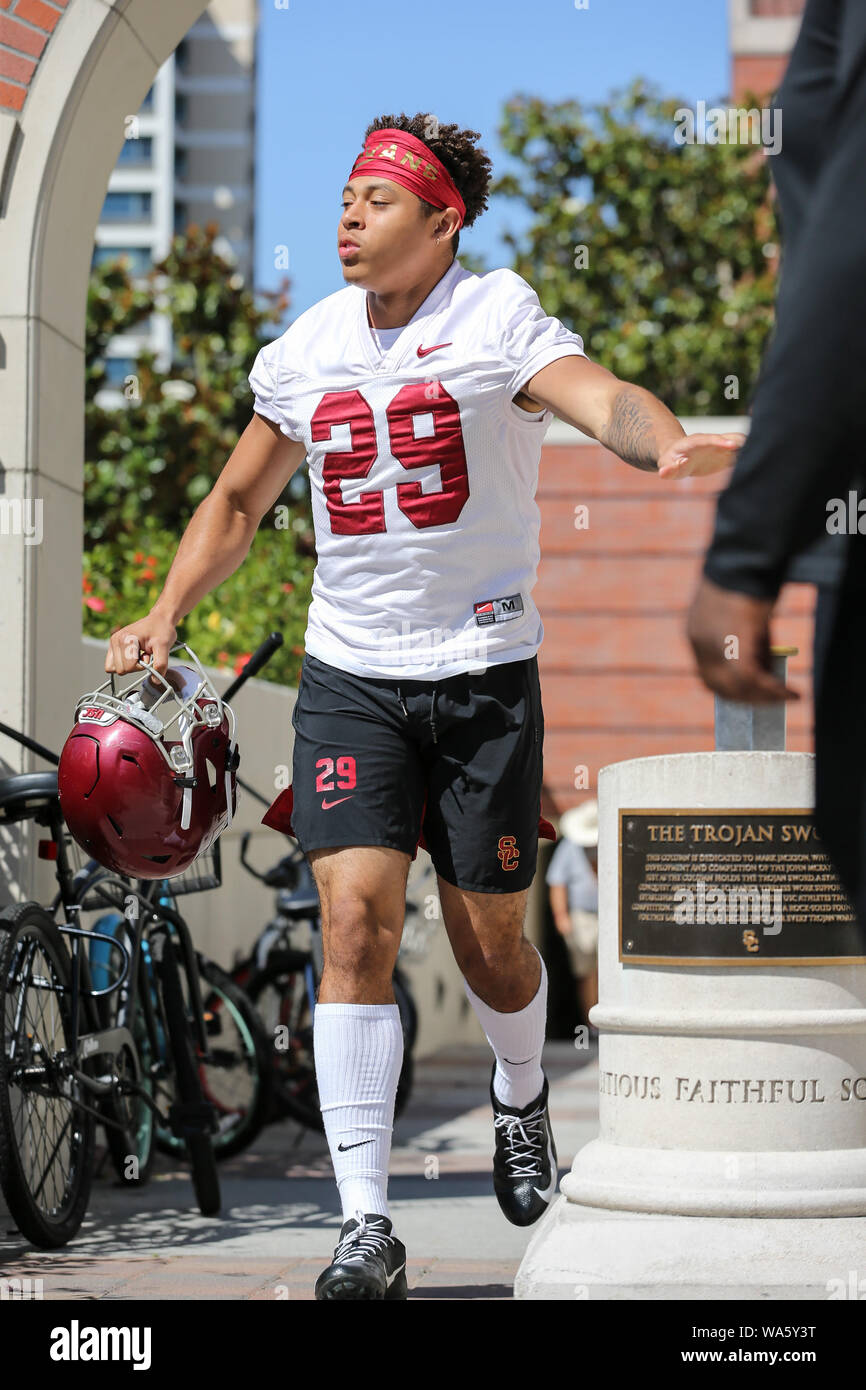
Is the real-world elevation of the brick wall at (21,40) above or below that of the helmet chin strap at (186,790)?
above

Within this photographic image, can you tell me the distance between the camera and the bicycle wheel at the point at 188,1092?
5.66 m

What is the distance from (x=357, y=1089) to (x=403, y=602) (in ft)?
3.21

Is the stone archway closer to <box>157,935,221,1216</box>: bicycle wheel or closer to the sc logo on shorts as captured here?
<box>157,935,221,1216</box>: bicycle wheel

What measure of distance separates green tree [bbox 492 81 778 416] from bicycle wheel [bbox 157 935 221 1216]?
2271 centimetres

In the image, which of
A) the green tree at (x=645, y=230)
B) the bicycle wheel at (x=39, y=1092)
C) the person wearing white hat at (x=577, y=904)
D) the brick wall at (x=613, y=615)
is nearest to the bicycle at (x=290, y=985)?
the bicycle wheel at (x=39, y=1092)

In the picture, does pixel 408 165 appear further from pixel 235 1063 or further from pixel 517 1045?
pixel 235 1063

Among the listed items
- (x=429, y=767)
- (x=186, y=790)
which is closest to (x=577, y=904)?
(x=186, y=790)

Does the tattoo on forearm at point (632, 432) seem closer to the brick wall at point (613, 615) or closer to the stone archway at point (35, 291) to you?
the stone archway at point (35, 291)

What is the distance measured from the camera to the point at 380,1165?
386 centimetres

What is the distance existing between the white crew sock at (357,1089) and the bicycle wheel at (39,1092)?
1.18 meters

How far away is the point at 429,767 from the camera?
13.4 ft

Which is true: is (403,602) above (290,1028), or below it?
above

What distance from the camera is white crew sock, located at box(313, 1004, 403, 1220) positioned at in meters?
3.83

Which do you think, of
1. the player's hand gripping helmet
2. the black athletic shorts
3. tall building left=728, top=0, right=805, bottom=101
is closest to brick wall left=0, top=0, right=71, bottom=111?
the player's hand gripping helmet
